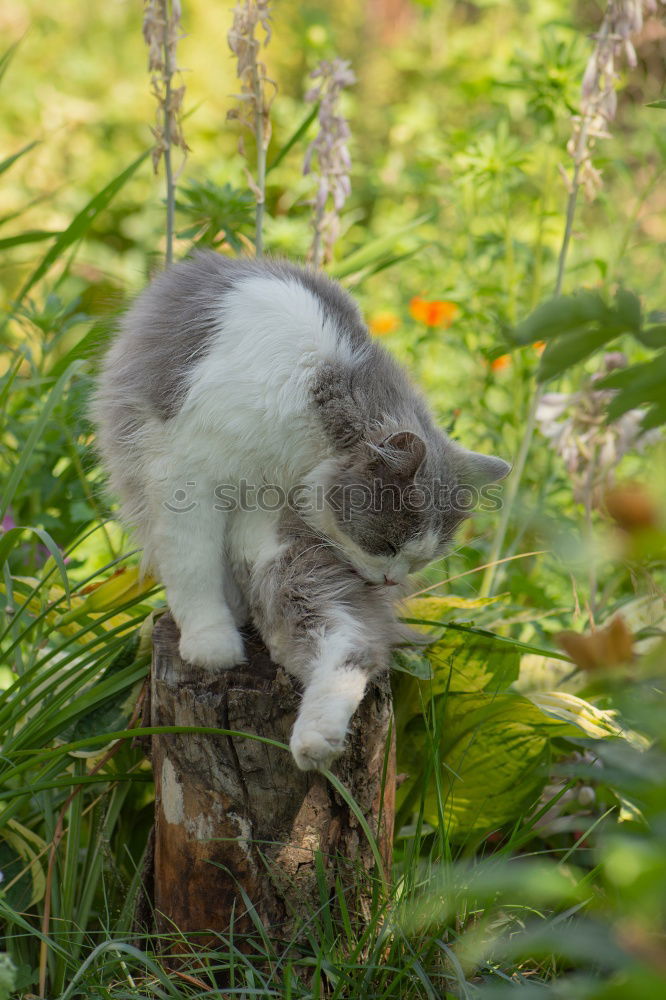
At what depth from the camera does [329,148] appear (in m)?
2.07

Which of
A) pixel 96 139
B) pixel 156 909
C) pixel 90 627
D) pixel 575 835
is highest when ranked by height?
pixel 96 139

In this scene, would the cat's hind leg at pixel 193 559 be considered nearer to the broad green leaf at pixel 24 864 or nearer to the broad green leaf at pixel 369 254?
the broad green leaf at pixel 24 864

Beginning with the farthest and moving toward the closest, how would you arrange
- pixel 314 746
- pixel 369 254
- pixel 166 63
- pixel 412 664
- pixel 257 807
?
pixel 369 254, pixel 166 63, pixel 412 664, pixel 257 807, pixel 314 746

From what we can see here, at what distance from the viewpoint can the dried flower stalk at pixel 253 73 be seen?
184 centimetres

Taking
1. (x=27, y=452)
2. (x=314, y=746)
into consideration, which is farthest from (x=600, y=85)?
(x=314, y=746)

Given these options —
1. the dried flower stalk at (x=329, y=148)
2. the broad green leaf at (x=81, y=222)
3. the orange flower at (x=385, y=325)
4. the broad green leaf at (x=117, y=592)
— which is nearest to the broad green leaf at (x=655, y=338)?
the broad green leaf at (x=117, y=592)

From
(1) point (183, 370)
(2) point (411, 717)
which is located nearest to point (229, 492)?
(1) point (183, 370)

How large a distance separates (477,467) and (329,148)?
929 millimetres

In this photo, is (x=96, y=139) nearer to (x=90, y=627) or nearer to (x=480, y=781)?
(x=90, y=627)

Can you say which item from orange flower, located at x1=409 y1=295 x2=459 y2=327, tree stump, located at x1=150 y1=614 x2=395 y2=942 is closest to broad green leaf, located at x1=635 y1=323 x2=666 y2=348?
tree stump, located at x1=150 y1=614 x2=395 y2=942

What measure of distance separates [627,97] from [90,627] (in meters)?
4.55

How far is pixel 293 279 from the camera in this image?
5.12 feet

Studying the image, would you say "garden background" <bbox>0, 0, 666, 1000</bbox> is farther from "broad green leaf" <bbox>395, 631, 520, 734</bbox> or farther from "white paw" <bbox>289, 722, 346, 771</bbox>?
"white paw" <bbox>289, 722, 346, 771</bbox>

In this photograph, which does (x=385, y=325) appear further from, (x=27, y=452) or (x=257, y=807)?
(x=257, y=807)
